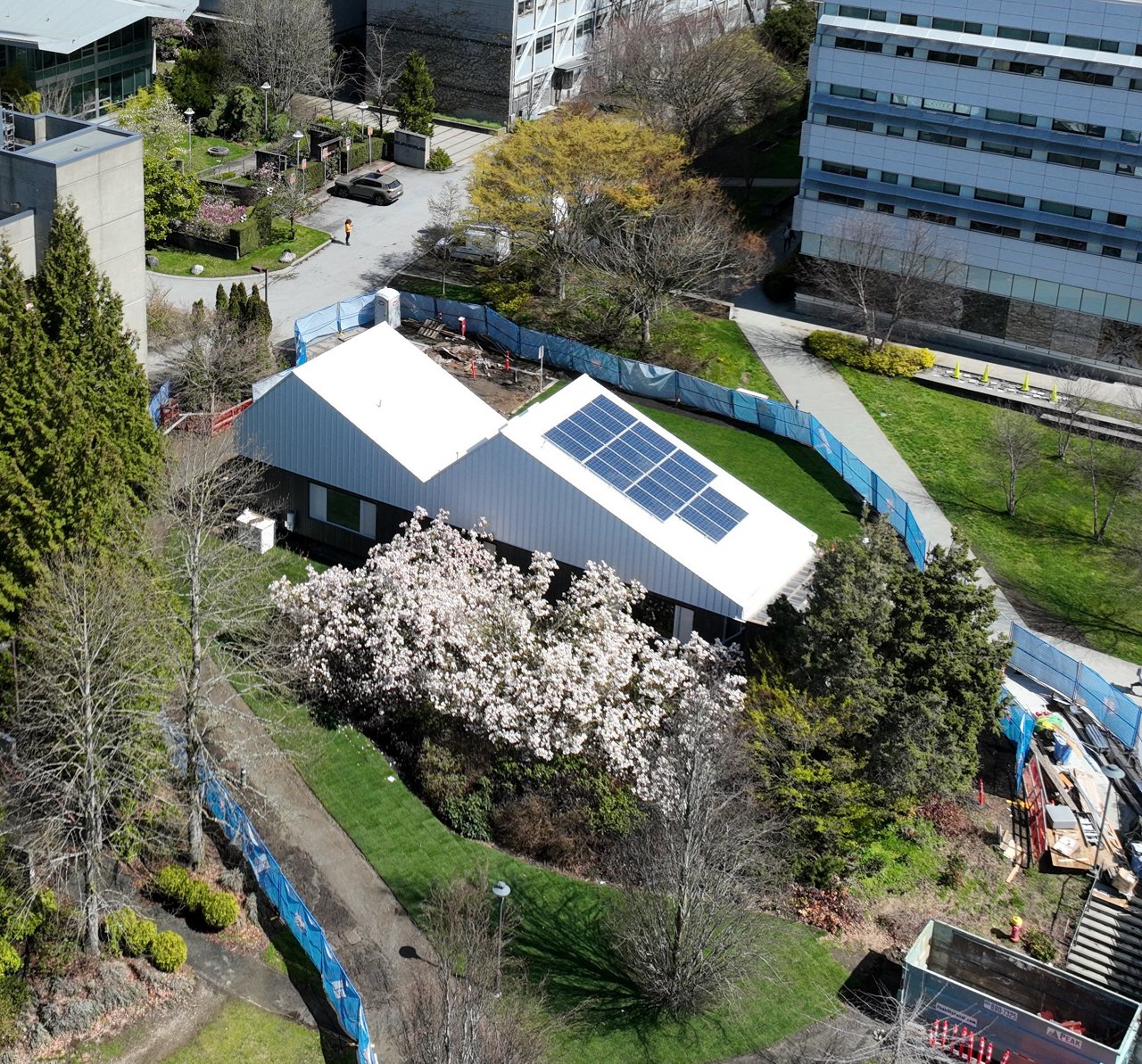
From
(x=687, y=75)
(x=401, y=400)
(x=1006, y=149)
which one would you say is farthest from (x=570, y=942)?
(x=687, y=75)

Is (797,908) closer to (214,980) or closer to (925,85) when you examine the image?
(214,980)

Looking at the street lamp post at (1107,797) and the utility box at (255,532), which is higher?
the utility box at (255,532)

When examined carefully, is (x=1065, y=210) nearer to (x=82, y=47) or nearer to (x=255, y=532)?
(x=255, y=532)

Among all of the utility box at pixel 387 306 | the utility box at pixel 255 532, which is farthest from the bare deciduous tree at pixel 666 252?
the utility box at pixel 255 532

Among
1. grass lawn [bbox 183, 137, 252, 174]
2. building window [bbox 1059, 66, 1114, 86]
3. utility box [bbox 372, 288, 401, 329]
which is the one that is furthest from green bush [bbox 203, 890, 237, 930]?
grass lawn [bbox 183, 137, 252, 174]

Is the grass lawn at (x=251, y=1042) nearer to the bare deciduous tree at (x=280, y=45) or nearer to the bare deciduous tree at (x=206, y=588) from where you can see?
the bare deciduous tree at (x=206, y=588)

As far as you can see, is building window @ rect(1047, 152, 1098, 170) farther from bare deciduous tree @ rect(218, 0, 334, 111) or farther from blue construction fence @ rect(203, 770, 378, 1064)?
blue construction fence @ rect(203, 770, 378, 1064)

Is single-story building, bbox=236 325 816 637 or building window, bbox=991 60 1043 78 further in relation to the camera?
building window, bbox=991 60 1043 78
